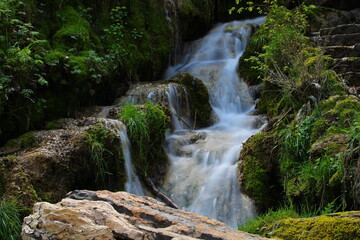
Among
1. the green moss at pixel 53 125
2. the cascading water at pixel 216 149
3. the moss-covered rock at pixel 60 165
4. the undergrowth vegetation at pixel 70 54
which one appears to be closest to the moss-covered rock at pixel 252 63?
the cascading water at pixel 216 149

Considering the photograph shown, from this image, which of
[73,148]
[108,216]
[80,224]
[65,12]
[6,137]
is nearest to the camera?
[80,224]

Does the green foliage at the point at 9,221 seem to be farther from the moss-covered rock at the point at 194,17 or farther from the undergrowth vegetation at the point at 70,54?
the moss-covered rock at the point at 194,17

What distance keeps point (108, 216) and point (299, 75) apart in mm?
4112

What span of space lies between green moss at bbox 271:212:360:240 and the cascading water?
200 centimetres

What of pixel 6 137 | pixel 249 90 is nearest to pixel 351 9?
pixel 249 90

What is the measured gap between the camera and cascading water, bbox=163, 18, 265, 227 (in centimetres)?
480

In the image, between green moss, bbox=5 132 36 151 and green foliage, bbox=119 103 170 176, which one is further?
green foliage, bbox=119 103 170 176

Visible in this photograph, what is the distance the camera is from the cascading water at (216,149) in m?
4.80

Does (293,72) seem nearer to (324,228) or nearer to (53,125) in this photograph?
(324,228)

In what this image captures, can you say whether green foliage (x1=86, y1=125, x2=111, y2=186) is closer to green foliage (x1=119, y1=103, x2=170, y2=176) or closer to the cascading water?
green foliage (x1=119, y1=103, x2=170, y2=176)

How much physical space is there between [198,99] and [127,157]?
10.1ft

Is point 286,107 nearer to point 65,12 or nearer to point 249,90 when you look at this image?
point 249,90

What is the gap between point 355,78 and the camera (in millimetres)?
5875

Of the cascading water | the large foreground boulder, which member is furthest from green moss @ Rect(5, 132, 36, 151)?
the large foreground boulder
